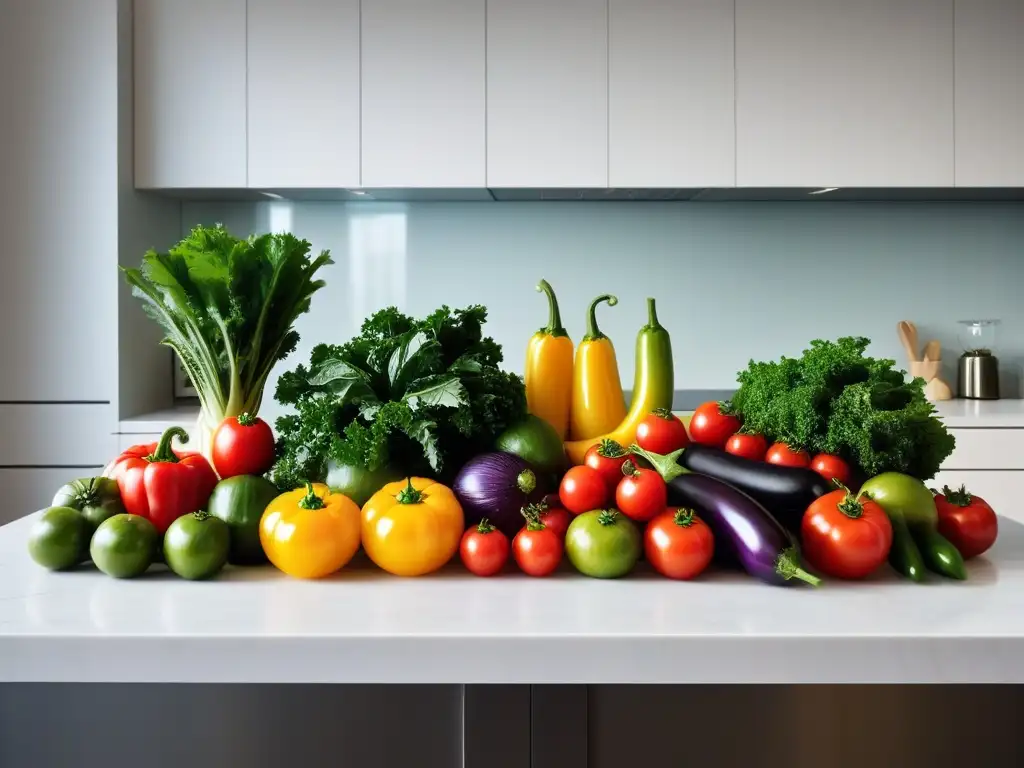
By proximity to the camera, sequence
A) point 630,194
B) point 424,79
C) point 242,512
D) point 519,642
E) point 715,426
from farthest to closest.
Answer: point 630,194
point 424,79
point 715,426
point 242,512
point 519,642

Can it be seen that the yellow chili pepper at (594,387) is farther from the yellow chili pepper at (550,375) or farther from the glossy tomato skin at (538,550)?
the glossy tomato skin at (538,550)

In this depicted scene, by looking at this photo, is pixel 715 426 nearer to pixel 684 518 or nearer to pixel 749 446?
pixel 749 446

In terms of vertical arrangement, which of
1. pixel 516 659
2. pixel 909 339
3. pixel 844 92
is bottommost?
pixel 516 659

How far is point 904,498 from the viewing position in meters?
1.20

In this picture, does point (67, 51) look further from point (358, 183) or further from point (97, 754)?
point (97, 754)

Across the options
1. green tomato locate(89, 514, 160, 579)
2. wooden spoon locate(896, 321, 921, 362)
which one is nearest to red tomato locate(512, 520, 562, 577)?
green tomato locate(89, 514, 160, 579)

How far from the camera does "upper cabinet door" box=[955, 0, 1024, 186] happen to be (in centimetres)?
333

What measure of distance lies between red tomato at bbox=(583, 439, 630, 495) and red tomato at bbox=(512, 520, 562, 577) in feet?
0.36

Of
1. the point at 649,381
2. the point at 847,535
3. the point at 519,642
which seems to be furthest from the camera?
the point at 649,381

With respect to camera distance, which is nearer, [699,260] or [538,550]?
[538,550]

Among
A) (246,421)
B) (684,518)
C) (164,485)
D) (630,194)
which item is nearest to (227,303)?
(246,421)

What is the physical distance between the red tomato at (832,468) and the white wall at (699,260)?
2.50 meters

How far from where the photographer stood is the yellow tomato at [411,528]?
1.15m

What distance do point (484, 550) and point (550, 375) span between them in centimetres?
43
